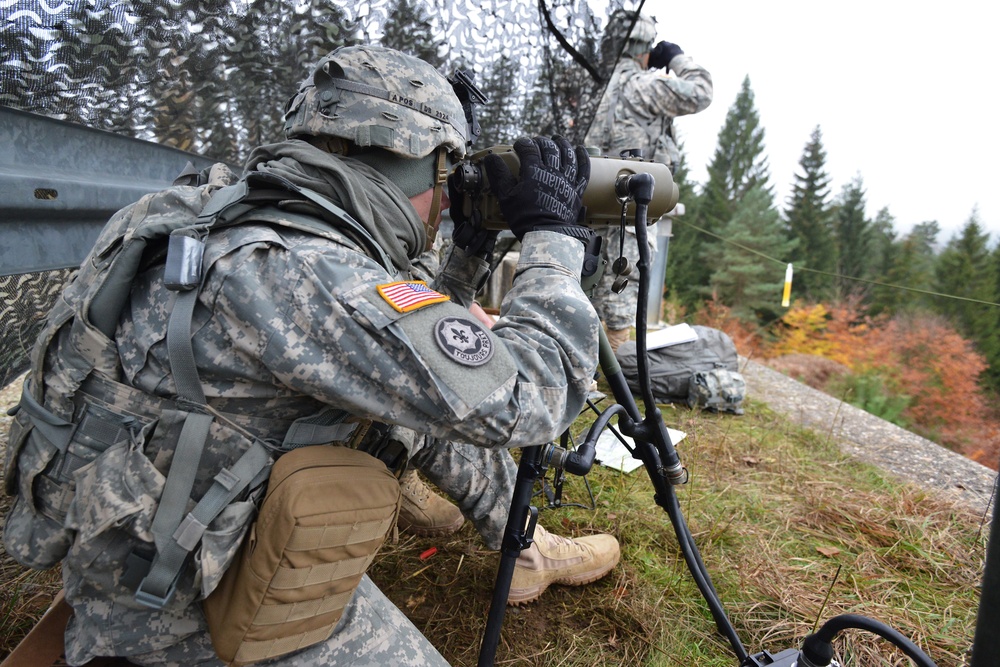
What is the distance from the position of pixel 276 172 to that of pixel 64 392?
0.62 metres

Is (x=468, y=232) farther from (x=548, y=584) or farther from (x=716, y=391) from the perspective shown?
(x=716, y=391)

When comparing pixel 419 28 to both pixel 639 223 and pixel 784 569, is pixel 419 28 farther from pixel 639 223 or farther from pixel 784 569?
pixel 784 569

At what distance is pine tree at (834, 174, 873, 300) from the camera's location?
114 feet

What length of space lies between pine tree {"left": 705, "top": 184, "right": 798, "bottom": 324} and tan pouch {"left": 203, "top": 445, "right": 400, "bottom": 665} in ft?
103

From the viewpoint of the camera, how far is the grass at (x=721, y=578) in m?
1.86

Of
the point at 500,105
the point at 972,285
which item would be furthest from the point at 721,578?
the point at 972,285

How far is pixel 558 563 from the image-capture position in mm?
2061

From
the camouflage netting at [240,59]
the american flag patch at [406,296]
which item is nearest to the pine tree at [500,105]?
the camouflage netting at [240,59]

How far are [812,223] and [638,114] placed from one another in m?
35.9

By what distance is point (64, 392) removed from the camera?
46.4 inches

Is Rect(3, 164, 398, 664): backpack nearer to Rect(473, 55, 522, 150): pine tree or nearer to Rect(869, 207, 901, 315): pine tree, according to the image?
Rect(473, 55, 522, 150): pine tree

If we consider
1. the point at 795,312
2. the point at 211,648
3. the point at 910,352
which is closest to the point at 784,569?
the point at 211,648

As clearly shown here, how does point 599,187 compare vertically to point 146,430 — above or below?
above

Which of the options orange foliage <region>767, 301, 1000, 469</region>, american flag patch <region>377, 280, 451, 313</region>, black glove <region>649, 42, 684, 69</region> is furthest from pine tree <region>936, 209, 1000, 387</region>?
american flag patch <region>377, 280, 451, 313</region>
